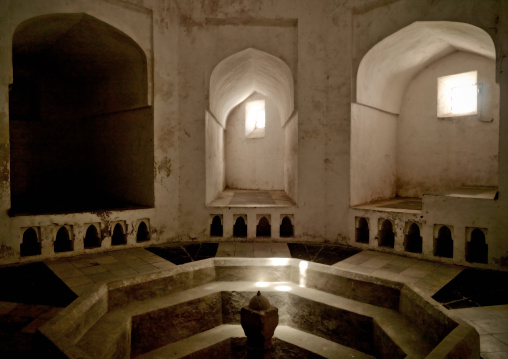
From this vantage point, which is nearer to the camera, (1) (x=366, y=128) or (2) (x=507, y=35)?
(2) (x=507, y=35)

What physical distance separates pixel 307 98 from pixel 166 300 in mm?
4526

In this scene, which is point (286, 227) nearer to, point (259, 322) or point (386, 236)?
point (386, 236)

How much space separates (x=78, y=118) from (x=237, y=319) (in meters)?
7.14

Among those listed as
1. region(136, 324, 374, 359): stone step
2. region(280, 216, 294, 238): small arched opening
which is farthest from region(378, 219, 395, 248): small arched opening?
region(136, 324, 374, 359): stone step

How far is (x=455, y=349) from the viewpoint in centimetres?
269

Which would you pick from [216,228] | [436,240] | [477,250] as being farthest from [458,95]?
[216,228]

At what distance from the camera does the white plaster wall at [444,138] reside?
726 centimetres

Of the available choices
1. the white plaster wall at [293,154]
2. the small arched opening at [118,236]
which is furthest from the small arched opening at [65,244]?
the white plaster wall at [293,154]

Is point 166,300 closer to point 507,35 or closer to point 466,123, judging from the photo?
point 507,35

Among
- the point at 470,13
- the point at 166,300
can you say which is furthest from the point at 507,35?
the point at 166,300

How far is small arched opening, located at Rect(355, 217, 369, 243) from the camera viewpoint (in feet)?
21.8

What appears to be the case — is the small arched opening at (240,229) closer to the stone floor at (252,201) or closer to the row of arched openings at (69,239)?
the stone floor at (252,201)

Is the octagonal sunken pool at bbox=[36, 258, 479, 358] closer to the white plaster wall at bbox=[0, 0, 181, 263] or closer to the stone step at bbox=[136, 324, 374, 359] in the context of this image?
the stone step at bbox=[136, 324, 374, 359]

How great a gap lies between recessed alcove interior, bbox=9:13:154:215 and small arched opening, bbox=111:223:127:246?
46cm
